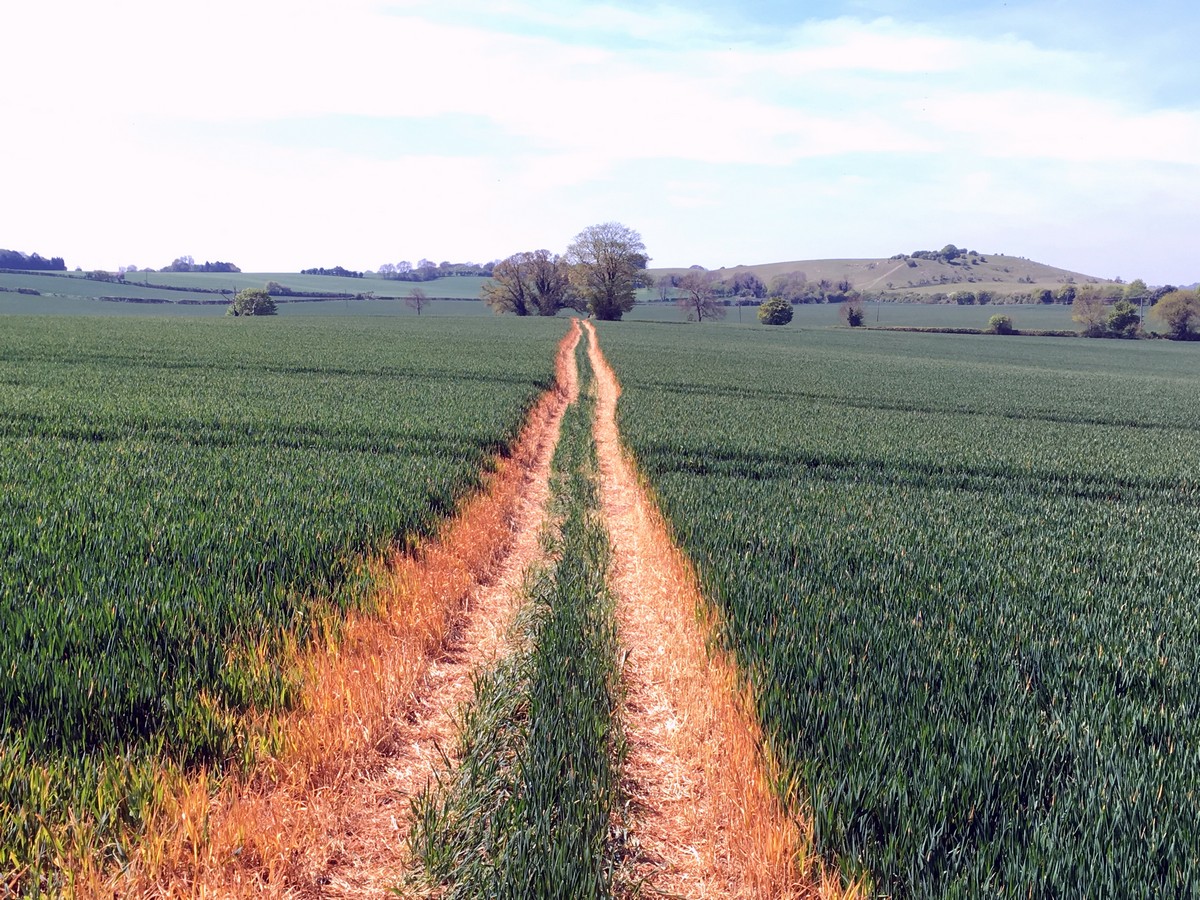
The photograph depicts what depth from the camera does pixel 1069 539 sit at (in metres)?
7.89

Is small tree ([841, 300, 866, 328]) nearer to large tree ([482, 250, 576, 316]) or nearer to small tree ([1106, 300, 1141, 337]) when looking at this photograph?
small tree ([1106, 300, 1141, 337])

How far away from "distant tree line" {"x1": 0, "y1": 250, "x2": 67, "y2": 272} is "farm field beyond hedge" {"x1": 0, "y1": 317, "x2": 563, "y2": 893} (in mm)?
150282

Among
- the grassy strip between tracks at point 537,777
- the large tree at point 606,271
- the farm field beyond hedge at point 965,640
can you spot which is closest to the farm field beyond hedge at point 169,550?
the grassy strip between tracks at point 537,777

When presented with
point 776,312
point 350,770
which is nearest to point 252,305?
point 776,312

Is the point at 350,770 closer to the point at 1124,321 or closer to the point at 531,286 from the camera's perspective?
the point at 531,286

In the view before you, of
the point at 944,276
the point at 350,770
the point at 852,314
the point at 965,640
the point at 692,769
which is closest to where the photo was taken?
the point at 350,770

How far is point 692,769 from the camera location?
4312mm

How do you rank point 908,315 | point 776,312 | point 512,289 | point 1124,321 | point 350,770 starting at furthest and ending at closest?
1. point 908,315
2. point 776,312
3. point 512,289
4. point 1124,321
5. point 350,770

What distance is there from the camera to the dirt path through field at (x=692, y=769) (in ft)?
10.8

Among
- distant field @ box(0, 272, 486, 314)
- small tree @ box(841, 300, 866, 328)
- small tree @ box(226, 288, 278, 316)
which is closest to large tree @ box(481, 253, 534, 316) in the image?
small tree @ box(226, 288, 278, 316)

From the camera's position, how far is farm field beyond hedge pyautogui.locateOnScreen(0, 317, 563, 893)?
350cm

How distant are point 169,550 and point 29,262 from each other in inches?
6623

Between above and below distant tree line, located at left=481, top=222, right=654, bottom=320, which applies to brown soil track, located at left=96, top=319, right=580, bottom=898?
below

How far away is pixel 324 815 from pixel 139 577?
8.81 ft
